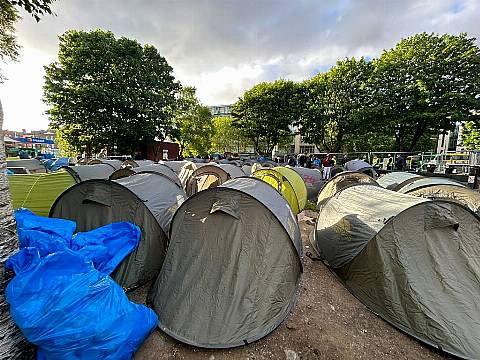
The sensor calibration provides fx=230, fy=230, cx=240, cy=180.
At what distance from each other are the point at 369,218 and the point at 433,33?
25.0 meters

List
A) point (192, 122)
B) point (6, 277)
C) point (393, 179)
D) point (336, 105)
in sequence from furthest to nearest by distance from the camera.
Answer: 1. point (192, 122)
2. point (336, 105)
3. point (393, 179)
4. point (6, 277)

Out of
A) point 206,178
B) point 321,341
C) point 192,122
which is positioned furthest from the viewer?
point 192,122

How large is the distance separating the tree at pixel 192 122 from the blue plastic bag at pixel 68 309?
26.5 meters

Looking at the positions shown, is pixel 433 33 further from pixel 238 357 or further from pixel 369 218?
pixel 238 357

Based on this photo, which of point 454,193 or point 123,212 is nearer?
point 123,212

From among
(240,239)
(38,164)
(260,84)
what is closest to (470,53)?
(260,84)

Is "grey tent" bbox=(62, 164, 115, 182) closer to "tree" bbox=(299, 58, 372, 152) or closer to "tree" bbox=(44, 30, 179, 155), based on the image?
"tree" bbox=(44, 30, 179, 155)

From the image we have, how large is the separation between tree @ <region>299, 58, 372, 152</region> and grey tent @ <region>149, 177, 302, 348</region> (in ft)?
75.7

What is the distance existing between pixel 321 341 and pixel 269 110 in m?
Result: 27.8

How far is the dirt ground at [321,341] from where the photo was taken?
2713mm

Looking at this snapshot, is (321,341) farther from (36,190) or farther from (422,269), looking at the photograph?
(36,190)

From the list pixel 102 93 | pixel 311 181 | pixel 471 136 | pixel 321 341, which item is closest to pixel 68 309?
pixel 321 341

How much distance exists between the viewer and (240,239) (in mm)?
3340

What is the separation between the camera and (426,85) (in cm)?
1938
